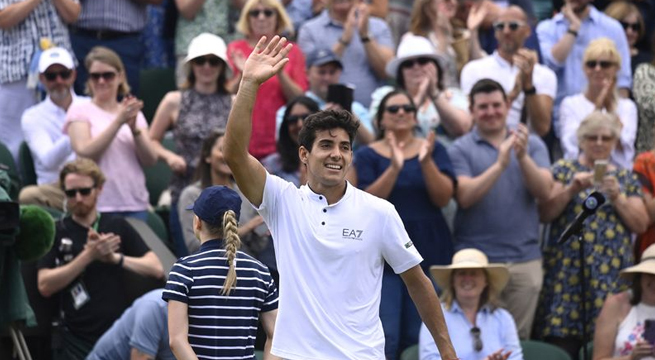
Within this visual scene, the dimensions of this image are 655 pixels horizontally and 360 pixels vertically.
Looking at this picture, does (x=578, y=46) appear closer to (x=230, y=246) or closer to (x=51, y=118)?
(x=51, y=118)

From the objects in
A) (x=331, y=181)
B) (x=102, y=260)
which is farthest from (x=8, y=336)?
(x=331, y=181)

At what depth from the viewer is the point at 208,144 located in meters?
10.0

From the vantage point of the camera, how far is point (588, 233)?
1031 cm

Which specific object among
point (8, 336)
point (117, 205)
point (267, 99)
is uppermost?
point (267, 99)

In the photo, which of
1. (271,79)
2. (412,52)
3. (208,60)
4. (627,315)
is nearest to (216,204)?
(627,315)

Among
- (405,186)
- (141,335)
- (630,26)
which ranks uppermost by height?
(630,26)

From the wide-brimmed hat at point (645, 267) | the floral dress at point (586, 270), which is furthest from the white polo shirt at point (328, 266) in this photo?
the floral dress at point (586, 270)

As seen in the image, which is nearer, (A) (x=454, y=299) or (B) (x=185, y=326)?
(B) (x=185, y=326)

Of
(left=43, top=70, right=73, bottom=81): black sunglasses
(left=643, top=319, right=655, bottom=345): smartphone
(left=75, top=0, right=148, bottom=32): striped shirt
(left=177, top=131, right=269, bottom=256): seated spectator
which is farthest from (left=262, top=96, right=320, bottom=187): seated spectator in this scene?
(left=643, top=319, right=655, bottom=345): smartphone

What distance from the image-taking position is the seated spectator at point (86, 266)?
30.2 feet

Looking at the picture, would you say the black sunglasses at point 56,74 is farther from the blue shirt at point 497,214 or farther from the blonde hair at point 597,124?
the blonde hair at point 597,124

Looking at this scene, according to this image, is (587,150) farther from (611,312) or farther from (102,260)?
(102,260)

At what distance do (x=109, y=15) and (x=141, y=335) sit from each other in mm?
4717

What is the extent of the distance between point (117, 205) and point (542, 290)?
129 inches
